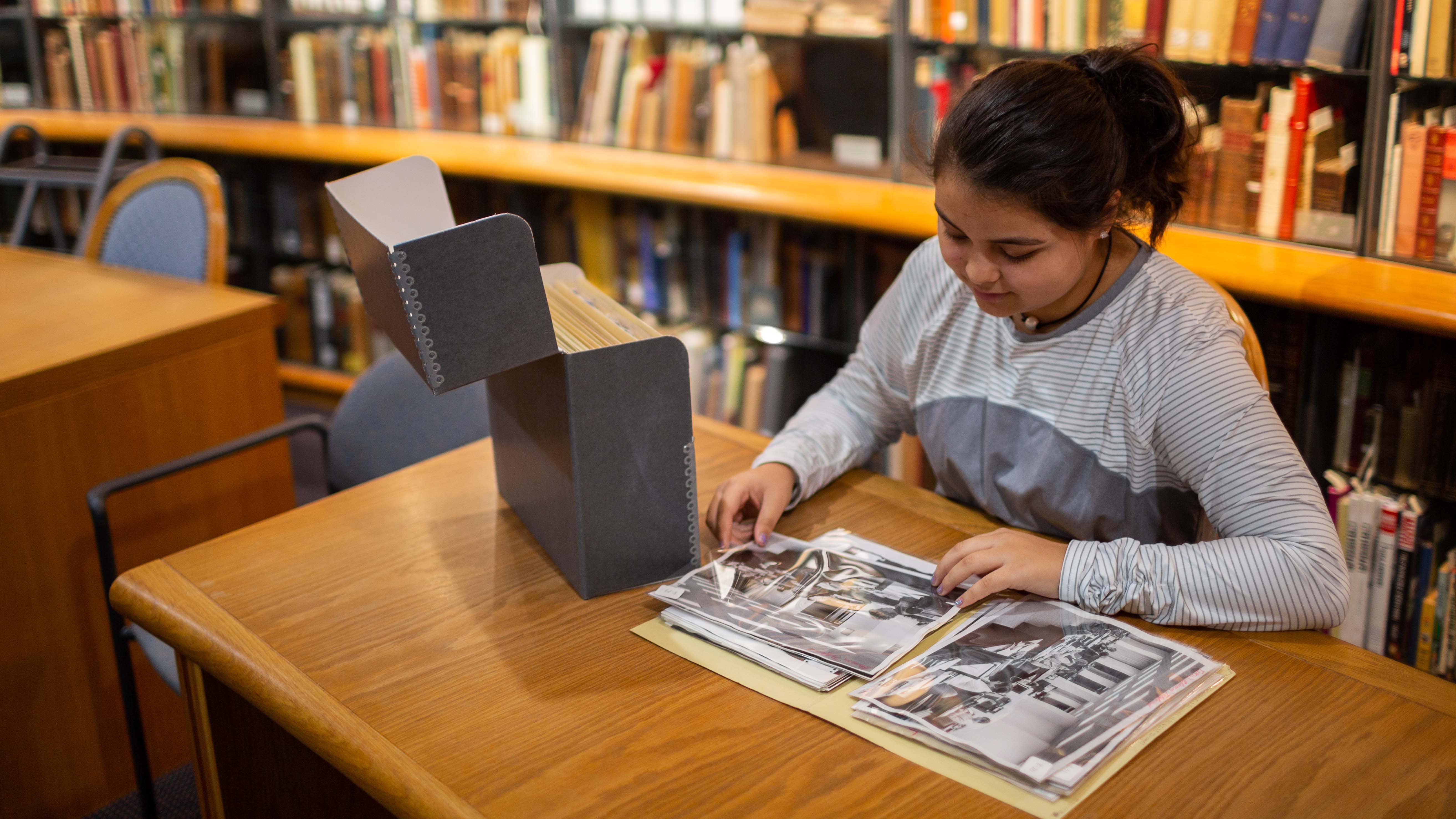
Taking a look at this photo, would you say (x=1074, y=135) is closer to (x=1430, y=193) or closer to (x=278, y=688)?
(x=278, y=688)

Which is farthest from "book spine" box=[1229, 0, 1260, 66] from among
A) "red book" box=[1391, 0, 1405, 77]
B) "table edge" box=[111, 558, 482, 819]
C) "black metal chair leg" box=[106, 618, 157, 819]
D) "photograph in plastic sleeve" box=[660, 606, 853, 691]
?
"black metal chair leg" box=[106, 618, 157, 819]

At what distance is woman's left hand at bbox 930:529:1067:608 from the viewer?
103 cm

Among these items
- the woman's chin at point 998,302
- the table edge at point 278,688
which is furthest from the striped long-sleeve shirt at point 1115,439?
the table edge at point 278,688

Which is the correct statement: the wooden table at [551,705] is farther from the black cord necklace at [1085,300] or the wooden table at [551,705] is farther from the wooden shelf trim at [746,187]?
the wooden shelf trim at [746,187]

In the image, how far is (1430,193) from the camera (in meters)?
1.94

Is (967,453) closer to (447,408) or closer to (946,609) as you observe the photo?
(946,609)

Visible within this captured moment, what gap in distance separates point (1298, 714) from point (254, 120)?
373 centimetres

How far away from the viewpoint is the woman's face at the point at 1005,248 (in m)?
1.07

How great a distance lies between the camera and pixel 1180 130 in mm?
1157

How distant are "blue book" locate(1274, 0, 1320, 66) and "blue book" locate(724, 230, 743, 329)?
130cm

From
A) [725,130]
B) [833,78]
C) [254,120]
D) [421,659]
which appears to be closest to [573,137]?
[725,130]

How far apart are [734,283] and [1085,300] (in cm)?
178

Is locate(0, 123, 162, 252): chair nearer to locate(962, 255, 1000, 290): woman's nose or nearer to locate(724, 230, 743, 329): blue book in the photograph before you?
locate(724, 230, 743, 329): blue book

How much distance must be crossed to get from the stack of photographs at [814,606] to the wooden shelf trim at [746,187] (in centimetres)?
113
